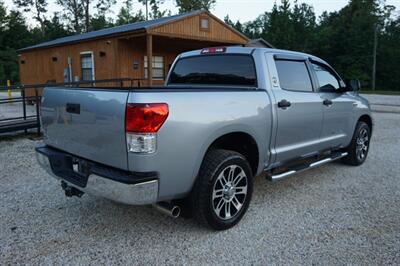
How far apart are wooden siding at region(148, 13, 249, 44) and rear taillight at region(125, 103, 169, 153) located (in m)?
10.2

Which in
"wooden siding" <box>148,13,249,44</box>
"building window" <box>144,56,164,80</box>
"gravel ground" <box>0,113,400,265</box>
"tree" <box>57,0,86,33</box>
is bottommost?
"gravel ground" <box>0,113,400,265</box>

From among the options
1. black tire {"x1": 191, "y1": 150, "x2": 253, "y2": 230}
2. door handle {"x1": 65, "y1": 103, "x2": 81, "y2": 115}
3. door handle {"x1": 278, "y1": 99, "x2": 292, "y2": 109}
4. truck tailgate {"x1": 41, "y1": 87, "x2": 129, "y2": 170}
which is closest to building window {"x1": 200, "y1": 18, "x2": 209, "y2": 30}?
door handle {"x1": 278, "y1": 99, "x2": 292, "y2": 109}

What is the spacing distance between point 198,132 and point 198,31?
40.4 ft

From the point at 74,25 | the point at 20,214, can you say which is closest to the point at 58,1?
the point at 74,25

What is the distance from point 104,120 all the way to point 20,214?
6.01 ft

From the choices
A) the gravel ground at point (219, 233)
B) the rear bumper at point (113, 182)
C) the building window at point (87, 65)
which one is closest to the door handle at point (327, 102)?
the gravel ground at point (219, 233)

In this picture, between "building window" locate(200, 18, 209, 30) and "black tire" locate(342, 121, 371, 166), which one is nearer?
Answer: "black tire" locate(342, 121, 371, 166)

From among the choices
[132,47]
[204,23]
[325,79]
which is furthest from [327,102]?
[132,47]

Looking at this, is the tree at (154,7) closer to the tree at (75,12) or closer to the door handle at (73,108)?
the tree at (75,12)

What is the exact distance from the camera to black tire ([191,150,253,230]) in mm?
2990

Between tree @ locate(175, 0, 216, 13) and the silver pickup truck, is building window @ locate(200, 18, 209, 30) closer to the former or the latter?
the silver pickup truck

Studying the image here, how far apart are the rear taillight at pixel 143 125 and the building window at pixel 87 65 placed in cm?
1380

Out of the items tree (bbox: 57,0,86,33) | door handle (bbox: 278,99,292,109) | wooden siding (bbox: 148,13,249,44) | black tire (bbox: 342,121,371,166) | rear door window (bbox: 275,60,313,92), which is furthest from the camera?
tree (bbox: 57,0,86,33)

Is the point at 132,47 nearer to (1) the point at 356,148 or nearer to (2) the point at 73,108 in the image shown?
(1) the point at 356,148
